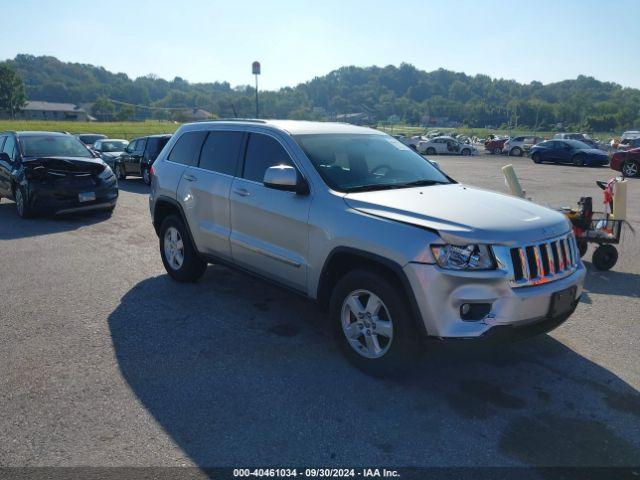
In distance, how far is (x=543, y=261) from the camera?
3.49 metres

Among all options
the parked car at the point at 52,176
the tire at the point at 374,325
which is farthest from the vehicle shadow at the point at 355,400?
the parked car at the point at 52,176

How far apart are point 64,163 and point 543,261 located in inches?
371

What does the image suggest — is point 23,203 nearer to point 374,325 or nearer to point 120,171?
point 120,171

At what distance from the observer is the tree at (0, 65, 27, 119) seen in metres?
108

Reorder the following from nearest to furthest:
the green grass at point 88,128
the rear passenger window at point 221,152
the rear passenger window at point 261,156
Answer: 1. the rear passenger window at point 261,156
2. the rear passenger window at point 221,152
3. the green grass at point 88,128

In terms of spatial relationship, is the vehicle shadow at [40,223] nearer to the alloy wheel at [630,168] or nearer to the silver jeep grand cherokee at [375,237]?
the silver jeep grand cherokee at [375,237]

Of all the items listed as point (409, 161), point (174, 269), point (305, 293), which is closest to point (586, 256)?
point (409, 161)

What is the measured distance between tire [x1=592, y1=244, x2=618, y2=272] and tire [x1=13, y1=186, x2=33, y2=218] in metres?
9.86

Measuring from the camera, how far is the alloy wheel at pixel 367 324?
3645 millimetres

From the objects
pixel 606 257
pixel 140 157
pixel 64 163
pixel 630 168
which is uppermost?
pixel 64 163

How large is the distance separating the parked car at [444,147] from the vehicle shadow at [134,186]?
26.2 m

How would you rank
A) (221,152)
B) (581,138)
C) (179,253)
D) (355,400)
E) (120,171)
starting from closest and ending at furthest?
(355,400) → (221,152) → (179,253) → (120,171) → (581,138)

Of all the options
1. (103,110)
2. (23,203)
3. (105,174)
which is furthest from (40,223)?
(103,110)

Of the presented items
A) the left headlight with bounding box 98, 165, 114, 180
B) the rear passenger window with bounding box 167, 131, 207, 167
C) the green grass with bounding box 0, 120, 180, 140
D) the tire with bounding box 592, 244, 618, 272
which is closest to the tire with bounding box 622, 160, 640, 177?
the tire with bounding box 592, 244, 618, 272
